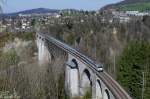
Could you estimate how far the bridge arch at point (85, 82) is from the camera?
127 ft

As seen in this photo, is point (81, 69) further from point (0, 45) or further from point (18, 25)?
point (18, 25)

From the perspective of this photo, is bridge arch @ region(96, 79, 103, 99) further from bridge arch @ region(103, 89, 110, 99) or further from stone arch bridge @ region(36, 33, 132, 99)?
bridge arch @ region(103, 89, 110, 99)

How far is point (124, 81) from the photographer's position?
→ 105 ft

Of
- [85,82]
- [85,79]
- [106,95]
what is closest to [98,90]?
[106,95]

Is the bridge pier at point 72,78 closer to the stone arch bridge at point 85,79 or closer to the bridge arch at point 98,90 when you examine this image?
the stone arch bridge at point 85,79

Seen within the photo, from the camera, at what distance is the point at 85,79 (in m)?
39.6

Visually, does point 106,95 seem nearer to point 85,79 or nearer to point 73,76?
point 85,79

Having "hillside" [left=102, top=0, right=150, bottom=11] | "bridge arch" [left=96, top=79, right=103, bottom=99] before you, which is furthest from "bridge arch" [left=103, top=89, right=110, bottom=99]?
"hillside" [left=102, top=0, right=150, bottom=11]

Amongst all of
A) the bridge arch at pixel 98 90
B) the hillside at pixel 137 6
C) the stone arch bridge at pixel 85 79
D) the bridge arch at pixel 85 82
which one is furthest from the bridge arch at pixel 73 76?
the hillside at pixel 137 6

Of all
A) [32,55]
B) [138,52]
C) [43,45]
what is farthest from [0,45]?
[138,52]

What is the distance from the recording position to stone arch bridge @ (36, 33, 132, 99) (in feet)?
96.9

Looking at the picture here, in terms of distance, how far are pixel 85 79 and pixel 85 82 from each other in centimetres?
73

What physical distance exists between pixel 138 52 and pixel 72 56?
11979 millimetres

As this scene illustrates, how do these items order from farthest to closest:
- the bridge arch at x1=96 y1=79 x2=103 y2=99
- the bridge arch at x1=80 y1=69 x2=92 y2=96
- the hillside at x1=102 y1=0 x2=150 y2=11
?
the hillside at x1=102 y1=0 x2=150 y2=11 → the bridge arch at x1=80 y1=69 x2=92 y2=96 → the bridge arch at x1=96 y1=79 x2=103 y2=99
